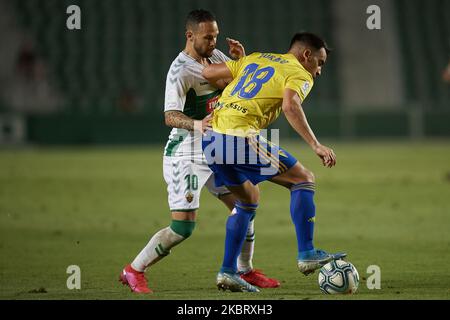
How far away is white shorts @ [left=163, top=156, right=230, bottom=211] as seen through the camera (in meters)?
7.00

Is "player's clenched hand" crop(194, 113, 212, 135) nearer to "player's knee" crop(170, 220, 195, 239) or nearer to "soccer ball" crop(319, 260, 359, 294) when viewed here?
"player's knee" crop(170, 220, 195, 239)

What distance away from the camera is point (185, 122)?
22.8 feet

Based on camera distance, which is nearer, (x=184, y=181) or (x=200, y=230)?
(x=184, y=181)

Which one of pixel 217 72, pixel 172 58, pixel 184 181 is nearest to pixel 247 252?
pixel 184 181

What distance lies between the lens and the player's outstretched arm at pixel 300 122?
650cm

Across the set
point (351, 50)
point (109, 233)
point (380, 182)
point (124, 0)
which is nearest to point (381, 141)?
point (351, 50)

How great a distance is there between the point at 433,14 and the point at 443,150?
11.5 meters

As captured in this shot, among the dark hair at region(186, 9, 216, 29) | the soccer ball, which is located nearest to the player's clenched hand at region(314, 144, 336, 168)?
the soccer ball

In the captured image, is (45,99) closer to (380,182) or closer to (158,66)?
(158,66)

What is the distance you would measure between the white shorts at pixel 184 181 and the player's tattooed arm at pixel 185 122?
1.09 feet

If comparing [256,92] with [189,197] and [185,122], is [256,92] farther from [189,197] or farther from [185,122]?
[189,197]

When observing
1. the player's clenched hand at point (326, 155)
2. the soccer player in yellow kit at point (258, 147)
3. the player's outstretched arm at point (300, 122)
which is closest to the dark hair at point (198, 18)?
the soccer player in yellow kit at point (258, 147)

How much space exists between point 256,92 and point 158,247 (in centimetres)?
146

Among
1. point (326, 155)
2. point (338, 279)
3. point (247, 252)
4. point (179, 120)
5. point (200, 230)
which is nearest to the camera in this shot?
point (326, 155)
